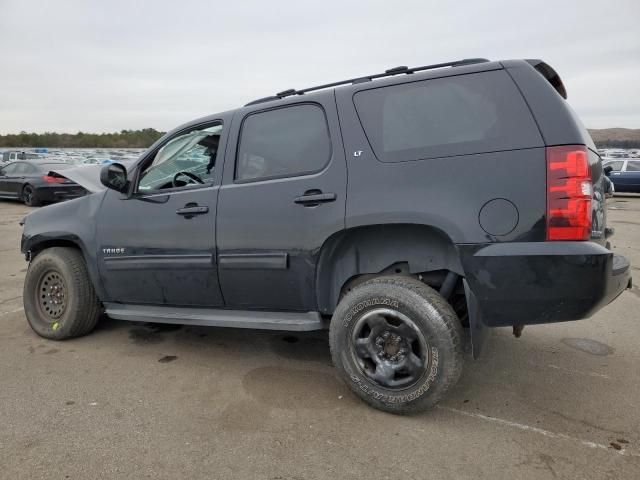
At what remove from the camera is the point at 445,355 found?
2.62 m

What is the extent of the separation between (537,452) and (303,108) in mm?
2450

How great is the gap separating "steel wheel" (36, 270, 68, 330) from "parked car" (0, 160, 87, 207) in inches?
455

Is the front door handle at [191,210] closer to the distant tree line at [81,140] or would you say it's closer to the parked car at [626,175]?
the parked car at [626,175]

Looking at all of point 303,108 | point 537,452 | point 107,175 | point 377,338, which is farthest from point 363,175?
point 107,175

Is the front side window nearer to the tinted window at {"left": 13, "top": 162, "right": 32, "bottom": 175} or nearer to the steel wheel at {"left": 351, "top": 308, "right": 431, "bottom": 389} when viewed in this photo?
the steel wheel at {"left": 351, "top": 308, "right": 431, "bottom": 389}

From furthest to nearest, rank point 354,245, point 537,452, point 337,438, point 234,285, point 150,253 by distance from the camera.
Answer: point 150,253 → point 234,285 → point 354,245 → point 337,438 → point 537,452

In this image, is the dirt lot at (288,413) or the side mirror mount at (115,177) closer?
the dirt lot at (288,413)

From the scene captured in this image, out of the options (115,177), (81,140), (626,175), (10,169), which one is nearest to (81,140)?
(81,140)

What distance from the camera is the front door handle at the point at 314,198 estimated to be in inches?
114

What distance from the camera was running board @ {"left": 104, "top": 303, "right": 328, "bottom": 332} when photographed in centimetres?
314

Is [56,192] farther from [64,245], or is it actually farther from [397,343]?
[397,343]

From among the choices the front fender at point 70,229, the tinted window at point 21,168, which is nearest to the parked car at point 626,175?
the front fender at point 70,229

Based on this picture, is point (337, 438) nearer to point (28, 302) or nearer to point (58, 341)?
point (58, 341)

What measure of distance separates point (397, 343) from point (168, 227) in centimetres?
187
